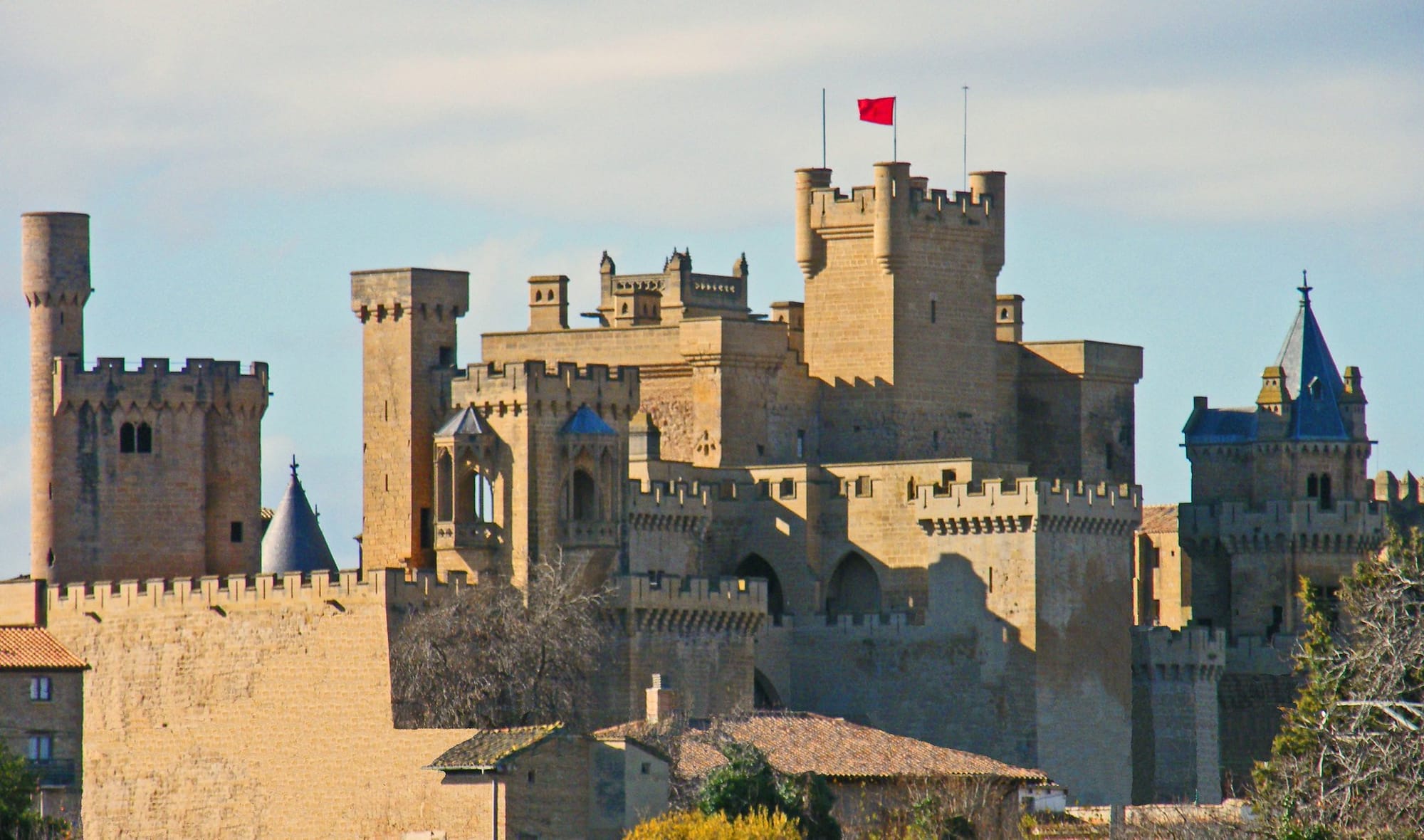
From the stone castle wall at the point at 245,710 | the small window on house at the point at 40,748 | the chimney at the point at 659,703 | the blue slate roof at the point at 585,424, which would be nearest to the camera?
the stone castle wall at the point at 245,710

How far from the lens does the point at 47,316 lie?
90.0 meters

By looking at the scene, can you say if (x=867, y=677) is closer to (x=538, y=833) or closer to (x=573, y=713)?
(x=573, y=713)

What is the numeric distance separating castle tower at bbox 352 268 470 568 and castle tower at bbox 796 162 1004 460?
12.2 meters

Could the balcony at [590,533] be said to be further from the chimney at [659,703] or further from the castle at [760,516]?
the chimney at [659,703]

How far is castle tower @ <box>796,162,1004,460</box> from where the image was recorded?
93312 millimetres

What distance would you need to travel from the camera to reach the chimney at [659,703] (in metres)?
77.4

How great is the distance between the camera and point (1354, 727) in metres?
54.0

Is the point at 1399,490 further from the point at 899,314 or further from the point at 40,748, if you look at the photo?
the point at 40,748

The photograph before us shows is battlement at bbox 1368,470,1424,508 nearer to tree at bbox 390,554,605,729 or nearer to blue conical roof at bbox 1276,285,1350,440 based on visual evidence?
blue conical roof at bbox 1276,285,1350,440

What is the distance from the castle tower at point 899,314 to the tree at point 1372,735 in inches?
1293

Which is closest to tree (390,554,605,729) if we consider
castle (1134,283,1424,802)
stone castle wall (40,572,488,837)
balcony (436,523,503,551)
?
stone castle wall (40,572,488,837)

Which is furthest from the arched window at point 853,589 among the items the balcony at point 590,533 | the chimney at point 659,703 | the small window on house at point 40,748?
the small window on house at point 40,748

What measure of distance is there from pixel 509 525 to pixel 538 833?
11.9 metres

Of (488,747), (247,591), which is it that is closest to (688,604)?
(247,591)
